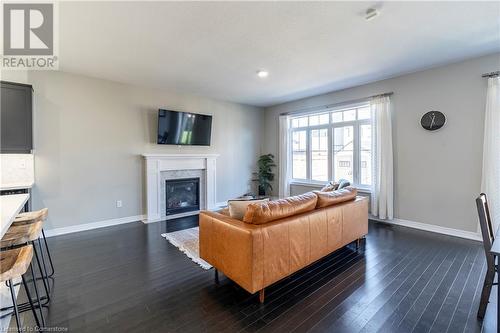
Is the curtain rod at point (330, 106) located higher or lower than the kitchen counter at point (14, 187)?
higher

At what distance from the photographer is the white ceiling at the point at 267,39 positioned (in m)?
2.24

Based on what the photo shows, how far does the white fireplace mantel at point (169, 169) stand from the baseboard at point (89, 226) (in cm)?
29

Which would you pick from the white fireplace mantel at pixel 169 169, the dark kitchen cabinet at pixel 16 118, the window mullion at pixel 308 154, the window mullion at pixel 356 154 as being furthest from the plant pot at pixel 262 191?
the dark kitchen cabinet at pixel 16 118

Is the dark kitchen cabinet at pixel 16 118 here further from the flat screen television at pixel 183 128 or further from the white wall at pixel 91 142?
the flat screen television at pixel 183 128

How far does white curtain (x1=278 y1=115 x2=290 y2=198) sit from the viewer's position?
242 inches

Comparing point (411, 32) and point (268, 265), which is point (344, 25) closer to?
point (411, 32)

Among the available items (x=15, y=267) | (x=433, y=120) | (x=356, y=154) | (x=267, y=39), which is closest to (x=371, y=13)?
(x=267, y=39)

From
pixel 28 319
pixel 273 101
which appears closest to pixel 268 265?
pixel 28 319

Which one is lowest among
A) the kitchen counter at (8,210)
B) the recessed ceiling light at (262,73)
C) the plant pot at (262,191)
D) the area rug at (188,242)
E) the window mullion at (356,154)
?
the area rug at (188,242)

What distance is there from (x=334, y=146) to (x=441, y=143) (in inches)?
76.9

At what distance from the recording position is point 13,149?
125 inches

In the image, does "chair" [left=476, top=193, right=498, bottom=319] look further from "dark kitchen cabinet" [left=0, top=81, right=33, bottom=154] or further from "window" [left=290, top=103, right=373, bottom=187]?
"dark kitchen cabinet" [left=0, top=81, right=33, bottom=154]

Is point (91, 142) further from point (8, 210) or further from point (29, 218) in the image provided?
point (8, 210)

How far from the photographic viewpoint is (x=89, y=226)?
407cm
